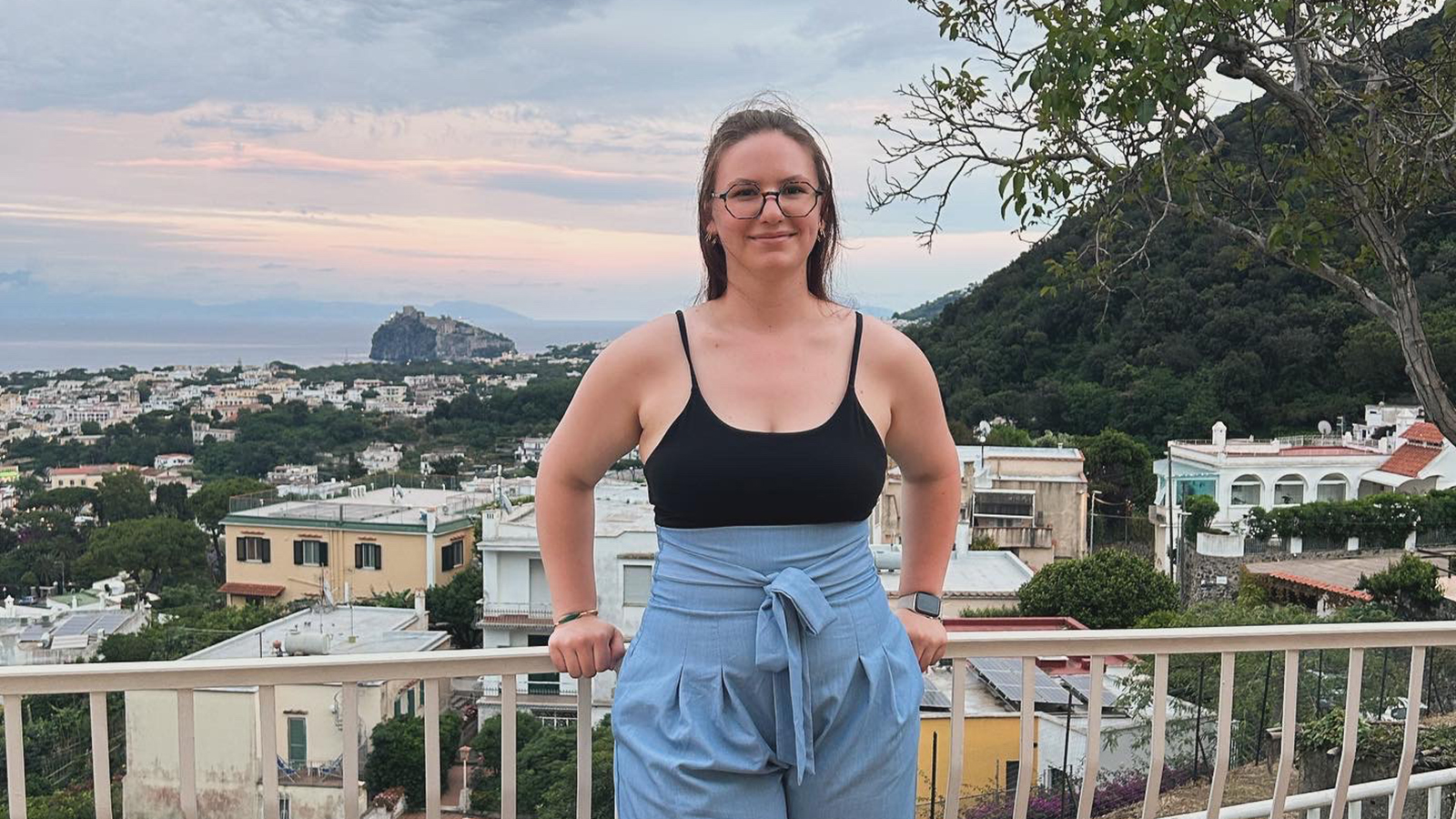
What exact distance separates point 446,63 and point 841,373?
45.7 metres

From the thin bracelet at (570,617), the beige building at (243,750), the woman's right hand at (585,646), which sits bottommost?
the beige building at (243,750)

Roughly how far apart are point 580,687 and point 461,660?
189 mm

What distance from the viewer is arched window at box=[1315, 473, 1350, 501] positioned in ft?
79.0

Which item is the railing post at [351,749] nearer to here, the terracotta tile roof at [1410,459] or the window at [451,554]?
the terracotta tile roof at [1410,459]

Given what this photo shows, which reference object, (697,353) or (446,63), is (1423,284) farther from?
(446,63)

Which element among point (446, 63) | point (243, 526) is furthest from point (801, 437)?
point (446, 63)

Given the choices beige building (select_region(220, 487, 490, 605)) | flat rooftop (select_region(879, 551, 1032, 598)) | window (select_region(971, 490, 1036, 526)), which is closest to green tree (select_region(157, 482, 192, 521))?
beige building (select_region(220, 487, 490, 605))

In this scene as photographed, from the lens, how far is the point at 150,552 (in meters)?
32.6

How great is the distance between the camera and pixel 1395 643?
2.12 metres

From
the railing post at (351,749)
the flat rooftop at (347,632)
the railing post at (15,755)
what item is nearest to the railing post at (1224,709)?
the railing post at (351,749)

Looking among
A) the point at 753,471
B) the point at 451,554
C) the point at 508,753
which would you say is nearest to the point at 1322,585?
the point at 508,753

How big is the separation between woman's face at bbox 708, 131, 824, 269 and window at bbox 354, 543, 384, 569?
91.5ft

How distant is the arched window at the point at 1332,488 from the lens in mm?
24078

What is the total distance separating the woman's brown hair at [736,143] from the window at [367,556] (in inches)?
1094
